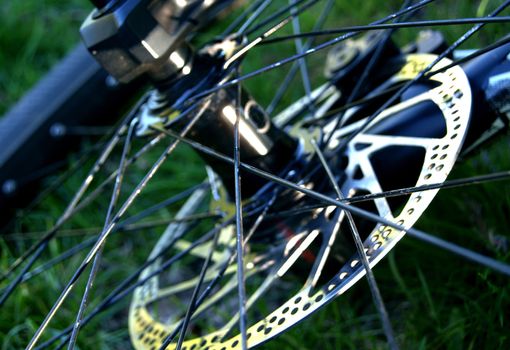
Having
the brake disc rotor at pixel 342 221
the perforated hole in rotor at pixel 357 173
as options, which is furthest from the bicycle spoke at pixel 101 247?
the perforated hole in rotor at pixel 357 173

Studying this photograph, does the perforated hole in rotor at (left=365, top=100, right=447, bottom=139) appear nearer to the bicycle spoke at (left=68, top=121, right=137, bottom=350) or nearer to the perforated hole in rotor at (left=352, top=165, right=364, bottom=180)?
the perforated hole in rotor at (left=352, top=165, right=364, bottom=180)

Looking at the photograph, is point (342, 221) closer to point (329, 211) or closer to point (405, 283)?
point (329, 211)

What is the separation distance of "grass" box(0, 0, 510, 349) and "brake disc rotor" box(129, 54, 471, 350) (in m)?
0.13

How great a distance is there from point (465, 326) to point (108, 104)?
82 centimetres

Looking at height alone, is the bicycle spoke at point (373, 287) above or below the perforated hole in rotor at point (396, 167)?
above

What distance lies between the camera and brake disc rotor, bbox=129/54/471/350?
0.54 meters

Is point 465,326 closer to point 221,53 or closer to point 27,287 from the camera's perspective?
point 221,53

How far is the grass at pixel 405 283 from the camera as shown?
756 millimetres

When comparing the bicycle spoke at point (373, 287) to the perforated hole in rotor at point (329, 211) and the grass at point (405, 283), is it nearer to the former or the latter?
the perforated hole in rotor at point (329, 211)

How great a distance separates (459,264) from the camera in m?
0.82

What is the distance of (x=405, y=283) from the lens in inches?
33.4

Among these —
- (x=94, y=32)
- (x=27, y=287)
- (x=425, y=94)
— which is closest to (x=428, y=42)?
(x=425, y=94)

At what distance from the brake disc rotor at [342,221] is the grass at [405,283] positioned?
0.13m

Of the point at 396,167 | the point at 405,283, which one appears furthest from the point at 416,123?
the point at 405,283
